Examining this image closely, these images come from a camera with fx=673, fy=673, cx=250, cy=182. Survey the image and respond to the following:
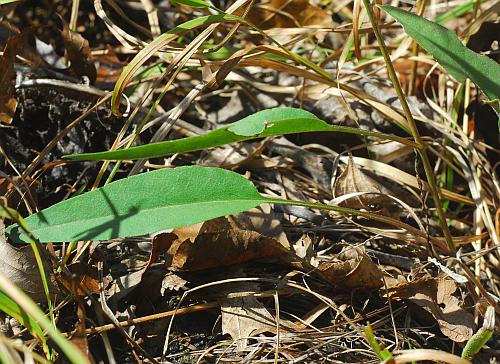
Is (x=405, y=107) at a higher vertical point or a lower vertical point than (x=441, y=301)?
higher

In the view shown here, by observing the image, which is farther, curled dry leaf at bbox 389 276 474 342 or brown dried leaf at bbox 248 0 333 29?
brown dried leaf at bbox 248 0 333 29

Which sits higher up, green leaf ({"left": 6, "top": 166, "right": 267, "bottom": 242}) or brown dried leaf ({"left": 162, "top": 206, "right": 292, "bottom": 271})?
green leaf ({"left": 6, "top": 166, "right": 267, "bottom": 242})

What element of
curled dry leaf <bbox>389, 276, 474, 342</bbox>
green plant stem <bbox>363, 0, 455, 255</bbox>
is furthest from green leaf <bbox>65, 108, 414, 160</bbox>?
curled dry leaf <bbox>389, 276, 474, 342</bbox>

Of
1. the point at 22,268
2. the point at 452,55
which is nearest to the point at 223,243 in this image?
the point at 22,268

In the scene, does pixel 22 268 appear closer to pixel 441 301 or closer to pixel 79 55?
pixel 79 55

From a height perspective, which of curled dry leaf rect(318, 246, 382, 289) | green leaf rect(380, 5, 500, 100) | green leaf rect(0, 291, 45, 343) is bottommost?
curled dry leaf rect(318, 246, 382, 289)

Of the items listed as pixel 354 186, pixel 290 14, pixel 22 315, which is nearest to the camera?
pixel 22 315

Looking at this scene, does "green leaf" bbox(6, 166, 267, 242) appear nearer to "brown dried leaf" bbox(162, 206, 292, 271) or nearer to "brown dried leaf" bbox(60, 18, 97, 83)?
"brown dried leaf" bbox(162, 206, 292, 271)
